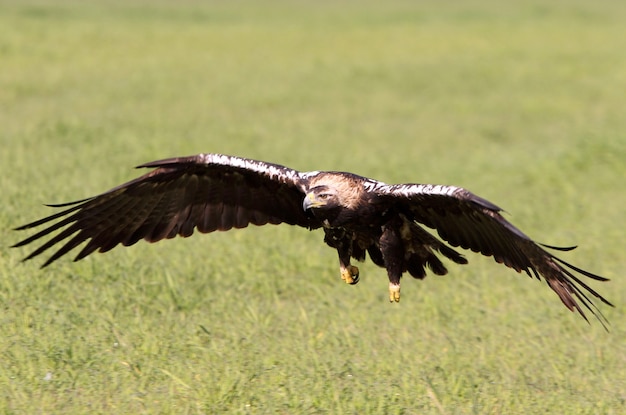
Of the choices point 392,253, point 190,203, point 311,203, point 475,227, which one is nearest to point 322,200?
point 311,203

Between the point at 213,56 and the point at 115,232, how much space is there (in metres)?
15.4

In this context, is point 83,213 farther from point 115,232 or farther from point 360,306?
point 360,306

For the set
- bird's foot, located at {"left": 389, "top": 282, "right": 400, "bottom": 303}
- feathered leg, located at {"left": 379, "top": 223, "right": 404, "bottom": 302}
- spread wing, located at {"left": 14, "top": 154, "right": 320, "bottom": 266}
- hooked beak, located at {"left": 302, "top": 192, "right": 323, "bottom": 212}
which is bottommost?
bird's foot, located at {"left": 389, "top": 282, "right": 400, "bottom": 303}

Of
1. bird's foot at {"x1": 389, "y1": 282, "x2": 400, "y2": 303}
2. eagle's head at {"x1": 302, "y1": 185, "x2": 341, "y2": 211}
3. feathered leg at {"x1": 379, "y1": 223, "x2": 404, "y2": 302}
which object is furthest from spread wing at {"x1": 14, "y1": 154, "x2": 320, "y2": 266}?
bird's foot at {"x1": 389, "y1": 282, "x2": 400, "y2": 303}

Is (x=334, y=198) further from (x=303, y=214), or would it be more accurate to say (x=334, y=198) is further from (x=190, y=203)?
(x=190, y=203)

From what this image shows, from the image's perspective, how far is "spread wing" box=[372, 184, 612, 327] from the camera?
6.16m

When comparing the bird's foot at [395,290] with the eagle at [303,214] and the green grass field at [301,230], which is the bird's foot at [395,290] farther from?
the green grass field at [301,230]

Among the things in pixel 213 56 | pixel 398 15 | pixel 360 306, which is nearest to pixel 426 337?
pixel 360 306

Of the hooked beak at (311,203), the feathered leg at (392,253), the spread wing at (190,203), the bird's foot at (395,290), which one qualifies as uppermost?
the spread wing at (190,203)

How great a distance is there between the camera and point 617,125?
54.1 feet

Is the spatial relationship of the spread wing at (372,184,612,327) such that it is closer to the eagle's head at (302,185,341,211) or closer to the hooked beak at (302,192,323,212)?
the eagle's head at (302,185,341,211)

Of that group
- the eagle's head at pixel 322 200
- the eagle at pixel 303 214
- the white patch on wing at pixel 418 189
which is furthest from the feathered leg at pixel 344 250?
the white patch on wing at pixel 418 189

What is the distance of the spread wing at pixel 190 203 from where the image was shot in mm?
7359

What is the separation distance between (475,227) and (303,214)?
1.63 m
